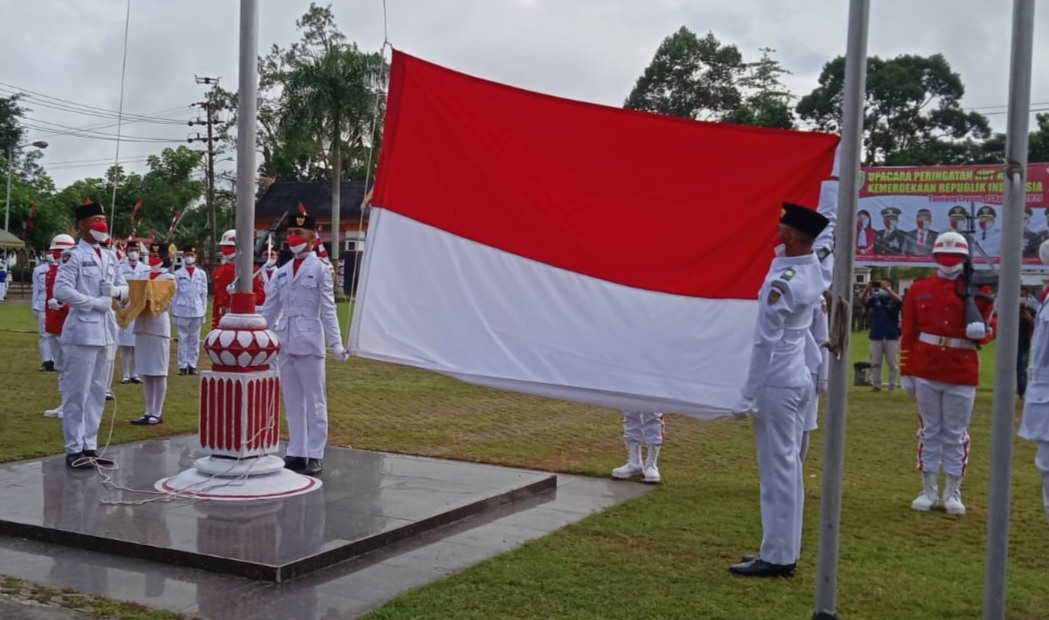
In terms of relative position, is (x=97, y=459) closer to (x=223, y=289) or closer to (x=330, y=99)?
(x=223, y=289)

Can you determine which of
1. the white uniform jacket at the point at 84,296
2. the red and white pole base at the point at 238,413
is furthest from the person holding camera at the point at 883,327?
the white uniform jacket at the point at 84,296

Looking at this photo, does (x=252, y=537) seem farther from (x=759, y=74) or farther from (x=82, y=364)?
(x=759, y=74)

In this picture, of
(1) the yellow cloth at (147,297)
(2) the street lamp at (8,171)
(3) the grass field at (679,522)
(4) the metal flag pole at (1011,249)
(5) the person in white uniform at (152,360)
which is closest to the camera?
(4) the metal flag pole at (1011,249)

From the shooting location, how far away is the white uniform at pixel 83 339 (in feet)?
26.1

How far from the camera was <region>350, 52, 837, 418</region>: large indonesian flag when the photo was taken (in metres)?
4.85

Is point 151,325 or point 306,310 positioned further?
point 151,325

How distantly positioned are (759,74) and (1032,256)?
125 feet

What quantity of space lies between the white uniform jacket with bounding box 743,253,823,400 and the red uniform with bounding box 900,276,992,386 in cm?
251

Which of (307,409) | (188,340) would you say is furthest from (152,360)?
(188,340)

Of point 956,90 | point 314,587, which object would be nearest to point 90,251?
point 314,587

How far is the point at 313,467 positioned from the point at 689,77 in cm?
5187

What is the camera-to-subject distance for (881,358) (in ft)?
55.4

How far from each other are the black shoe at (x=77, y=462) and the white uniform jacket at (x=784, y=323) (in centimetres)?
538

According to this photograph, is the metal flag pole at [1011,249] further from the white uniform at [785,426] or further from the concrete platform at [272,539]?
the concrete platform at [272,539]
